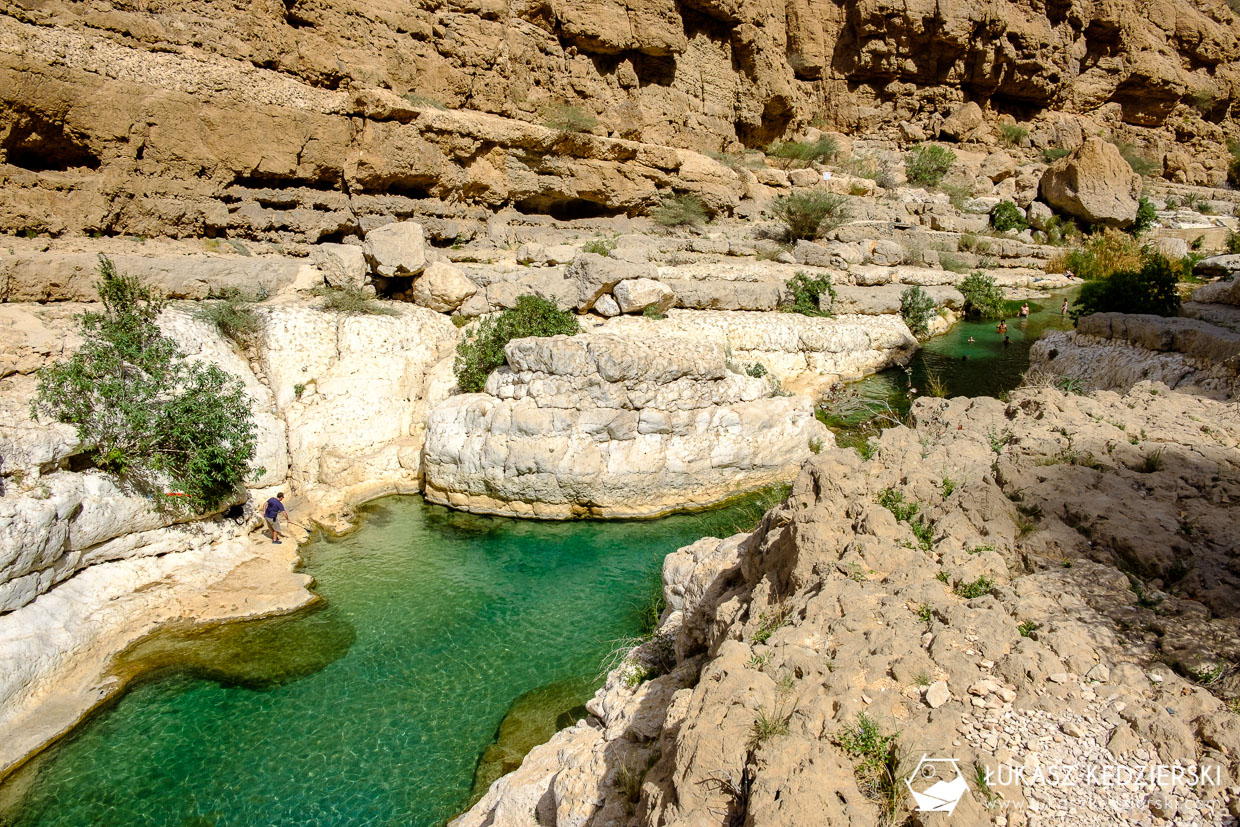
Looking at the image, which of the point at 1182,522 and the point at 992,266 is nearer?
the point at 1182,522

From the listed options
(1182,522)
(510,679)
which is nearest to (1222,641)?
(1182,522)

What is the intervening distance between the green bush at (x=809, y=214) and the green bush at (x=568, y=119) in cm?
687

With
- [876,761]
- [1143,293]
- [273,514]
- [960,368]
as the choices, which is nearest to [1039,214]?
[1143,293]

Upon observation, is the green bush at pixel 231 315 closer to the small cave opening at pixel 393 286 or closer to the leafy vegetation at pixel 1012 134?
the small cave opening at pixel 393 286

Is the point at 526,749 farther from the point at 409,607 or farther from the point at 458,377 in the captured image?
the point at 458,377

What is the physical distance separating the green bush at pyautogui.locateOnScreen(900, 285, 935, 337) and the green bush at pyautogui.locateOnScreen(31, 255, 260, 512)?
16289 millimetres

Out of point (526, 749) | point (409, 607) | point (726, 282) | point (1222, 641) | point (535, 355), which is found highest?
point (726, 282)

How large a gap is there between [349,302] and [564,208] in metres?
9.41

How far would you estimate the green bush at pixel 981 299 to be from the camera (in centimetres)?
2041

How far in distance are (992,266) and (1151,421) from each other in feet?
69.6

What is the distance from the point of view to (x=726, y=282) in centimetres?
1571

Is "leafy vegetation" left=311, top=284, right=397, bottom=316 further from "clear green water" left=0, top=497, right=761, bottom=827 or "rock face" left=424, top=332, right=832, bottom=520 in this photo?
"clear green water" left=0, top=497, right=761, bottom=827

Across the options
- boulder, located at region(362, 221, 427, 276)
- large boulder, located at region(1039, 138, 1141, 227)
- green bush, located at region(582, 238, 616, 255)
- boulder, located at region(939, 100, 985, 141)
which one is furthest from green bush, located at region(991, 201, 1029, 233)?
boulder, located at region(362, 221, 427, 276)

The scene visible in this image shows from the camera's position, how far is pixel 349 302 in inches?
457
